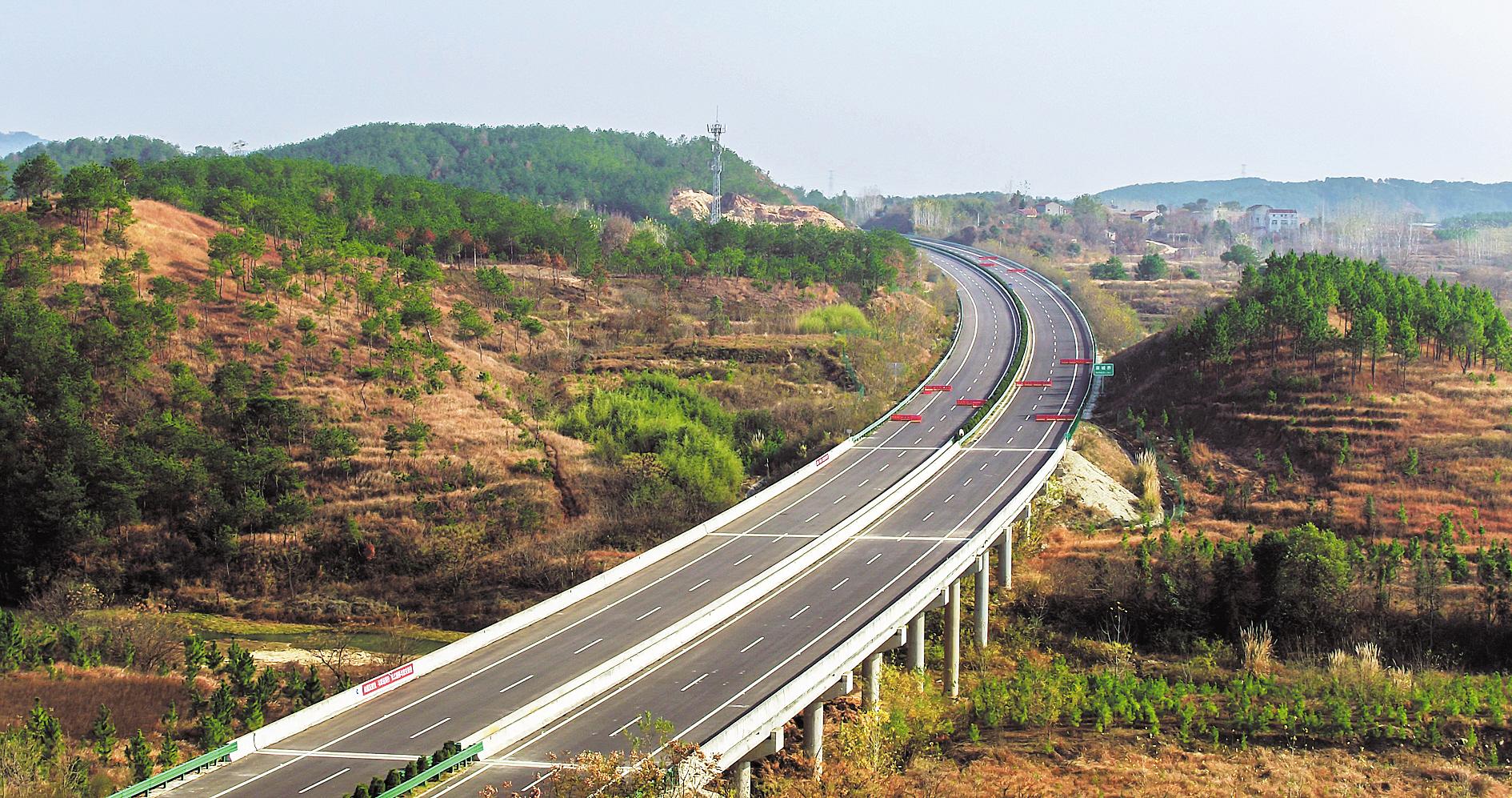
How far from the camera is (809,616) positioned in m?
42.6

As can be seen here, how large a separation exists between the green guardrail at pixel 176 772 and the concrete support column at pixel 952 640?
24.8m

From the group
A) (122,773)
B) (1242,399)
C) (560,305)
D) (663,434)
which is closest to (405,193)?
(560,305)

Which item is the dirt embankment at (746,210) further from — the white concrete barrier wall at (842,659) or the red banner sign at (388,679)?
the red banner sign at (388,679)

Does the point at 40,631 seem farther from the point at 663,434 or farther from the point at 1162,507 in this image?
the point at 1162,507

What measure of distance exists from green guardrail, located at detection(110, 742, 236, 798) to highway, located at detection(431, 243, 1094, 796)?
5599mm

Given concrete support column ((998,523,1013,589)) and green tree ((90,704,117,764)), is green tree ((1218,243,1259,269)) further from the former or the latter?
green tree ((90,704,117,764))

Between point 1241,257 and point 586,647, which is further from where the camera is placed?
point 1241,257

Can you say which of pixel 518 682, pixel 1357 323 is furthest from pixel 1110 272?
pixel 518 682

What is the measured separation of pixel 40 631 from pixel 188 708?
8.90m

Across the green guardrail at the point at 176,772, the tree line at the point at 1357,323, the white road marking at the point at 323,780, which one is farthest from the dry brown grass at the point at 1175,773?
the tree line at the point at 1357,323

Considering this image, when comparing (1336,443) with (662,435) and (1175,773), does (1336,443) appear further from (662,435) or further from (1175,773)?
(662,435)

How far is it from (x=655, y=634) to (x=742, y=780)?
9008mm

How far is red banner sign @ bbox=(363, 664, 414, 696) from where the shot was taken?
1374 inches

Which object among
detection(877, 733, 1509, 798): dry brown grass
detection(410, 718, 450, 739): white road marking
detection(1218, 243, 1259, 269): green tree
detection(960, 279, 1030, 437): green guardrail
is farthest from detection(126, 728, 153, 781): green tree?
detection(1218, 243, 1259, 269): green tree
